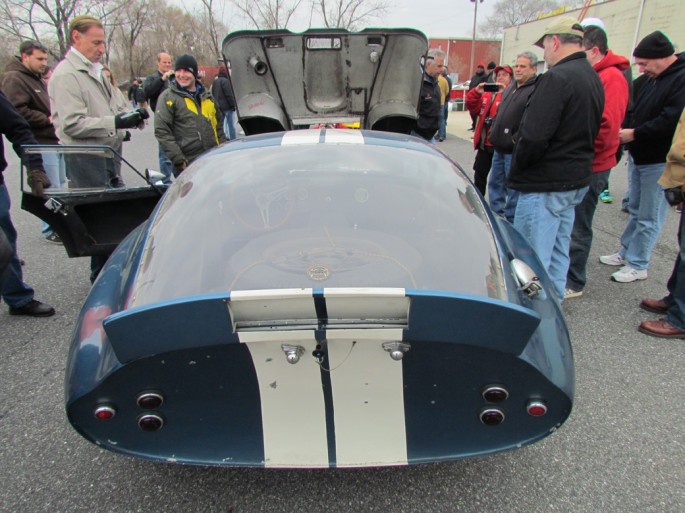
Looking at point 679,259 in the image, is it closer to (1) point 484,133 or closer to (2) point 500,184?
(2) point 500,184

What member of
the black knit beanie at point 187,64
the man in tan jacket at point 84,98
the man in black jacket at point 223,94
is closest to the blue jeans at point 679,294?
the man in tan jacket at point 84,98

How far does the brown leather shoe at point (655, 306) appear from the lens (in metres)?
3.40

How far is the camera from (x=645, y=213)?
3.71m

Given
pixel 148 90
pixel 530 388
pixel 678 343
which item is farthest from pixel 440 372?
pixel 148 90

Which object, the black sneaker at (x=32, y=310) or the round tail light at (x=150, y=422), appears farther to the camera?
the black sneaker at (x=32, y=310)

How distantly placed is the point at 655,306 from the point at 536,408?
2554 millimetres

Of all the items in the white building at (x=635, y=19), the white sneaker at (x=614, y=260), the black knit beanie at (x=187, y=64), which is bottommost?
the white sneaker at (x=614, y=260)

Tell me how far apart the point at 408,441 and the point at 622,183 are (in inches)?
292

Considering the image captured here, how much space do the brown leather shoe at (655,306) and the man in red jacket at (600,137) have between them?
1.47 feet

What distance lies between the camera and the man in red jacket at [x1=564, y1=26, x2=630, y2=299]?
317cm

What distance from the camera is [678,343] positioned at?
9.90 feet

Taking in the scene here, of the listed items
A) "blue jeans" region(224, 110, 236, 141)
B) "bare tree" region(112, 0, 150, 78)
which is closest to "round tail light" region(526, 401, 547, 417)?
"blue jeans" region(224, 110, 236, 141)

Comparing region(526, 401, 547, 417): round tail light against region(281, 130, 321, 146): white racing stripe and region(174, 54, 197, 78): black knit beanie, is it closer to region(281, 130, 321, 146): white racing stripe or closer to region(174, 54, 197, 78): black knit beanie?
region(281, 130, 321, 146): white racing stripe

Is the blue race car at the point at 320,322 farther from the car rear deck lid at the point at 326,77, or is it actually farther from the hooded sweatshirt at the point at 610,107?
the car rear deck lid at the point at 326,77
